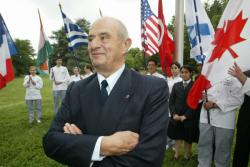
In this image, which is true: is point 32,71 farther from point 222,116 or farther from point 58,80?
point 222,116

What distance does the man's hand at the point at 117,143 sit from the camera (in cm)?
205

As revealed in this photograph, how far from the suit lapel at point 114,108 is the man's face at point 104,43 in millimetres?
197

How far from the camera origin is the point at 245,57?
4.07 meters

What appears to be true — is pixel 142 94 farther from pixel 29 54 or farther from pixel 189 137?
pixel 29 54

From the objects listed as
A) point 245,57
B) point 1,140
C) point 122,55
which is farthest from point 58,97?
point 122,55

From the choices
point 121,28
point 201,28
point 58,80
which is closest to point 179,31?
point 201,28

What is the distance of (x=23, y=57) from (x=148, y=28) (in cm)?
8238

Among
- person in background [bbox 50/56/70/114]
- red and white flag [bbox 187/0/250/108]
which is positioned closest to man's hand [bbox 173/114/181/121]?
red and white flag [bbox 187/0/250/108]

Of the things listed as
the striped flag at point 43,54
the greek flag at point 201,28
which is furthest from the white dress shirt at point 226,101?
the striped flag at point 43,54

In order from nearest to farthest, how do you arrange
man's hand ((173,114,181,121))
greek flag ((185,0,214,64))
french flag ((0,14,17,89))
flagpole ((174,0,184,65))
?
greek flag ((185,0,214,64))
french flag ((0,14,17,89))
man's hand ((173,114,181,121))
flagpole ((174,0,184,65))

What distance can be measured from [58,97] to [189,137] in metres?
7.13

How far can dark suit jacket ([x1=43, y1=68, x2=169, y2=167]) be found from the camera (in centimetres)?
209

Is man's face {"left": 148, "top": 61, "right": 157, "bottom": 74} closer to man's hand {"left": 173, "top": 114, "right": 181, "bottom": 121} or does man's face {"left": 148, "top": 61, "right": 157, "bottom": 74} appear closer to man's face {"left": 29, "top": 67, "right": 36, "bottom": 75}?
man's hand {"left": 173, "top": 114, "right": 181, "bottom": 121}

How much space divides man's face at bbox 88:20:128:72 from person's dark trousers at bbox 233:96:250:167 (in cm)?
316
